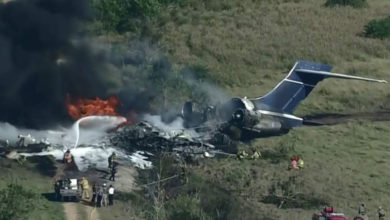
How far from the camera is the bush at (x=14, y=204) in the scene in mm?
55406

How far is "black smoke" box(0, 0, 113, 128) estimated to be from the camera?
68.1m

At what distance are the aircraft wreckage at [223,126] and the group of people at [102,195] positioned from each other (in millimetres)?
6910

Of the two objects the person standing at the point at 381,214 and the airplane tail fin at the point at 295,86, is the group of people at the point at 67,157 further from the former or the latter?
the person standing at the point at 381,214

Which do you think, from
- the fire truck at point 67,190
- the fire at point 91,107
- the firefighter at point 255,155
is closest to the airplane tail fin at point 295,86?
the firefighter at point 255,155

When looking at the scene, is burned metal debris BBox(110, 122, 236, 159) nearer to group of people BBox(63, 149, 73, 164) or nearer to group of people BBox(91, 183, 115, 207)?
group of people BBox(63, 149, 73, 164)

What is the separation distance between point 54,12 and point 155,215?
18984mm

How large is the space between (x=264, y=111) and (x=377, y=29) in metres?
36.8

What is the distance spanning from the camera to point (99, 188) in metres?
62.8

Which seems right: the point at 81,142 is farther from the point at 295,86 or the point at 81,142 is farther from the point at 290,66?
the point at 290,66

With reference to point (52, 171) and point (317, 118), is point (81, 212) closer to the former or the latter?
point (52, 171)

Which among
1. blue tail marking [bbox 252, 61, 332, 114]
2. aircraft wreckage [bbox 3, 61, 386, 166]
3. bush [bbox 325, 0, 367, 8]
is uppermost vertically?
bush [bbox 325, 0, 367, 8]

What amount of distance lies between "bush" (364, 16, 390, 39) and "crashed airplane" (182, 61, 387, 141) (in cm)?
3223

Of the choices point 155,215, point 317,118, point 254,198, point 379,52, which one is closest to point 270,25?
point 379,52

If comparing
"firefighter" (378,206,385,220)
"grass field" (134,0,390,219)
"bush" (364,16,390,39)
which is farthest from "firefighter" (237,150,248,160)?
"bush" (364,16,390,39)
